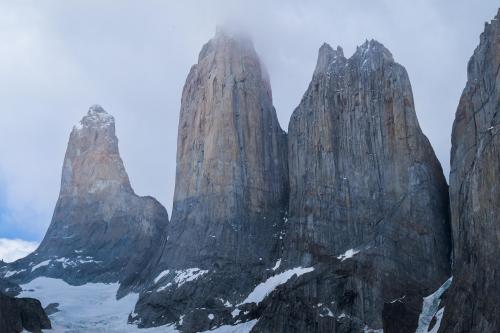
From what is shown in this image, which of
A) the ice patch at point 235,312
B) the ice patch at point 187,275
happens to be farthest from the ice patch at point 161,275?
the ice patch at point 235,312

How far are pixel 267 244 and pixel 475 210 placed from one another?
4421cm

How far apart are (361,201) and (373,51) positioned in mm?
22290

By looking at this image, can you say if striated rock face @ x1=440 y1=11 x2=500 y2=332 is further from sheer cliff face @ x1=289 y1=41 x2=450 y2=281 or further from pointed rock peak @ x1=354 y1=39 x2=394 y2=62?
Result: pointed rock peak @ x1=354 y1=39 x2=394 y2=62

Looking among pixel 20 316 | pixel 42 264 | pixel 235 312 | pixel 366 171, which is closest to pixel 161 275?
pixel 235 312

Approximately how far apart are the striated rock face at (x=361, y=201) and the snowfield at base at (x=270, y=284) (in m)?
1.40

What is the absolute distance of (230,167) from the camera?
116m

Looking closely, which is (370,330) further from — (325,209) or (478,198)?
(478,198)

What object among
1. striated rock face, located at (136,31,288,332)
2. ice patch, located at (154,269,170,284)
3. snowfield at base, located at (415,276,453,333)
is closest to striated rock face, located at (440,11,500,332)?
snowfield at base, located at (415,276,453,333)

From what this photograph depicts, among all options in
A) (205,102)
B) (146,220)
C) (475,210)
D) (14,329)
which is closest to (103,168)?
(146,220)

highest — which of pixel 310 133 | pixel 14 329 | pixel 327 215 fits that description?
pixel 310 133

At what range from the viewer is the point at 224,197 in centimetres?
11562

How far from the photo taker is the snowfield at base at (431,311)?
255ft

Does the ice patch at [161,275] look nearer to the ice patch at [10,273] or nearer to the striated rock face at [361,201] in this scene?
the striated rock face at [361,201]

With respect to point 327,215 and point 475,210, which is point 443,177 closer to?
point 327,215
